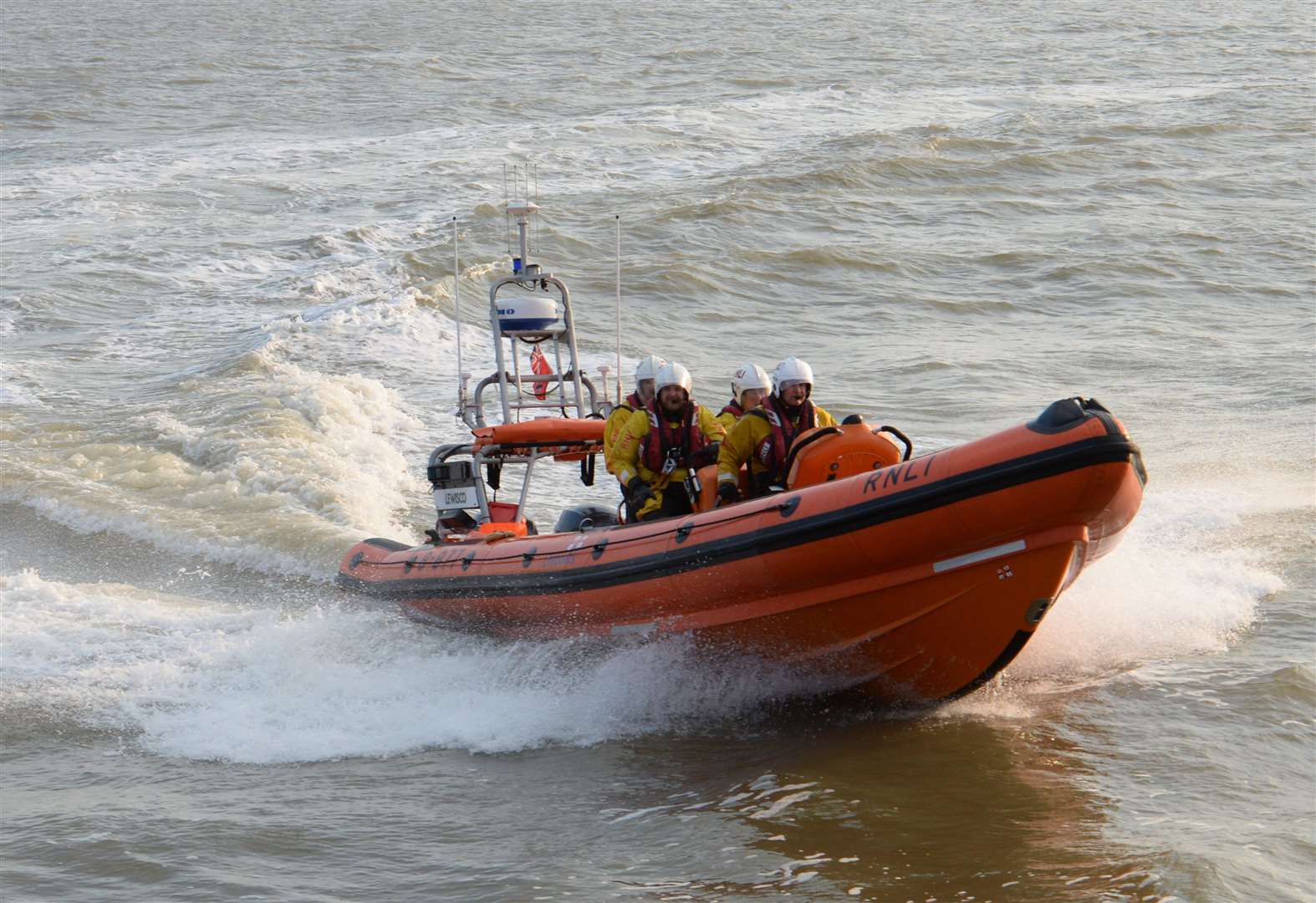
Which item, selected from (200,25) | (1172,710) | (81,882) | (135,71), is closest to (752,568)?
(1172,710)

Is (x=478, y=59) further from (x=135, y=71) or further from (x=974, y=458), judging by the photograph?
(x=974, y=458)

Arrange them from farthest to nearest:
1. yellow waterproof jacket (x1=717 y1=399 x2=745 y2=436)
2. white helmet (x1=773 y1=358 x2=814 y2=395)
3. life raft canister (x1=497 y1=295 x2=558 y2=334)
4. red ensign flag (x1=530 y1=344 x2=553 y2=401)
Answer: red ensign flag (x1=530 y1=344 x2=553 y2=401), life raft canister (x1=497 y1=295 x2=558 y2=334), yellow waterproof jacket (x1=717 y1=399 x2=745 y2=436), white helmet (x1=773 y1=358 x2=814 y2=395)

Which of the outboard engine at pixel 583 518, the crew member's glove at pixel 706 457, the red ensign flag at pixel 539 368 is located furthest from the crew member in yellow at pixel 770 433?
the red ensign flag at pixel 539 368

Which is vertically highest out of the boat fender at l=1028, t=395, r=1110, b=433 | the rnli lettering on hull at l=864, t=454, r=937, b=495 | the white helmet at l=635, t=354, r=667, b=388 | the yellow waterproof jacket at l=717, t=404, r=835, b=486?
the boat fender at l=1028, t=395, r=1110, b=433

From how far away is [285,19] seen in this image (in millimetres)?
29594

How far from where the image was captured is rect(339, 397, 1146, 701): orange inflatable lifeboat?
181 inches

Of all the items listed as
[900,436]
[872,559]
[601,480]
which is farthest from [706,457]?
[601,480]

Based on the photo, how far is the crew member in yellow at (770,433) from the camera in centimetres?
566

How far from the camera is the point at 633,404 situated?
618 cm

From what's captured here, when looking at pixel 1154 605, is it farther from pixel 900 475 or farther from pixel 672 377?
pixel 672 377

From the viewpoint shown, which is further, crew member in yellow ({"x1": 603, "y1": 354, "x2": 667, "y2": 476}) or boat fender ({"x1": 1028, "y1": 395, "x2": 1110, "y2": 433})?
crew member in yellow ({"x1": 603, "y1": 354, "x2": 667, "y2": 476})

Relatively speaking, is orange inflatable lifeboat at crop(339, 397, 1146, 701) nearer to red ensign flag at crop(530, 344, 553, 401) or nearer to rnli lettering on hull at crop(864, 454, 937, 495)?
rnli lettering on hull at crop(864, 454, 937, 495)

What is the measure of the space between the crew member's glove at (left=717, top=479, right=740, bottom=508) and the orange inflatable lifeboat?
6.8 inches

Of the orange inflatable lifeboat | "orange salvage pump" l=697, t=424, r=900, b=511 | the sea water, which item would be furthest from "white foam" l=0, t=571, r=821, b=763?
"orange salvage pump" l=697, t=424, r=900, b=511
